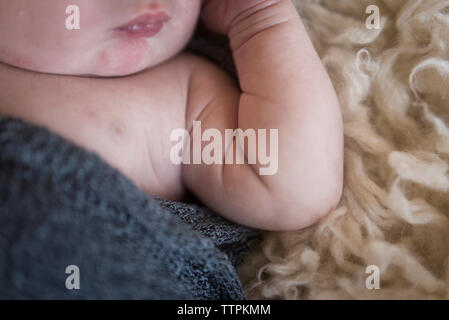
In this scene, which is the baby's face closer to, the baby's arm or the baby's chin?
the baby's chin

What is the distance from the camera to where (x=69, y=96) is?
643 millimetres

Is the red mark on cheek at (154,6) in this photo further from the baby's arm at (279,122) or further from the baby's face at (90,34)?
the baby's arm at (279,122)

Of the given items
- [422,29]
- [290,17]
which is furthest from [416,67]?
[290,17]

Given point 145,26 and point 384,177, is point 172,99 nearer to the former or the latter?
point 145,26

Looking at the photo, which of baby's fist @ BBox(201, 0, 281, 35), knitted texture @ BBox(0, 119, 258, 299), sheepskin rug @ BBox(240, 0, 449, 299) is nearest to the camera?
knitted texture @ BBox(0, 119, 258, 299)

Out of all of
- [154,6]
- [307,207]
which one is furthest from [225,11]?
[307,207]

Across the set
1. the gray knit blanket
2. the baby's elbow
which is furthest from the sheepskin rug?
the gray knit blanket

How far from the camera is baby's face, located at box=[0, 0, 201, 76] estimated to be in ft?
2.00

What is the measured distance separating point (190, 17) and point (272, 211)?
1.13 ft

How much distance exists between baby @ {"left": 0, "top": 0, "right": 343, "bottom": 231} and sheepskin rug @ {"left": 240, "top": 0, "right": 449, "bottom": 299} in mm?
42

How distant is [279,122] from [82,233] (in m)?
0.32

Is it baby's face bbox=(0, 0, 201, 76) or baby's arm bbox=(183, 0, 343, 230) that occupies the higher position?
baby's face bbox=(0, 0, 201, 76)
